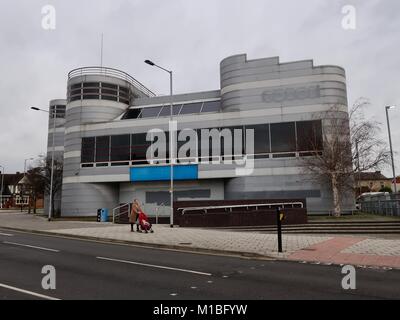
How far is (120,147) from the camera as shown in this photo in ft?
107

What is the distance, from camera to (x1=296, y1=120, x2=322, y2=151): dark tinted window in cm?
2715

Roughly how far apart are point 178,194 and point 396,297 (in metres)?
25.7

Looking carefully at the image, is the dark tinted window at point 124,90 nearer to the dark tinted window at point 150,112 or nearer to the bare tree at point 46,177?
the dark tinted window at point 150,112

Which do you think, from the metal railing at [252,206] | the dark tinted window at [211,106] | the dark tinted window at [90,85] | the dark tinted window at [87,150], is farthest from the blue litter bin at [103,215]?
the dark tinted window at [90,85]

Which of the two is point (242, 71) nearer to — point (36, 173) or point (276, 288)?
point (276, 288)

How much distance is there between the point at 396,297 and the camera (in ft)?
21.8

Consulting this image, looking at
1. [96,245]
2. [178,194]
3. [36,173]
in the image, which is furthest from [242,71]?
[36,173]

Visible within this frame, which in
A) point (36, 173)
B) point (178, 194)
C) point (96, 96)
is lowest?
point (178, 194)

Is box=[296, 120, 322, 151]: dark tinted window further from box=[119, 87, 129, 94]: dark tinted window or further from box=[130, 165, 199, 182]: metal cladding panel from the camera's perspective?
box=[119, 87, 129, 94]: dark tinted window

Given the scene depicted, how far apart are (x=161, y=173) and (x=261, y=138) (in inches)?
356

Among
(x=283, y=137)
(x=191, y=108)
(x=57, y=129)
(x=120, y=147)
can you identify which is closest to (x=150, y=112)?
(x=191, y=108)

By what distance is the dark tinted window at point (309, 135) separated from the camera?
89.1 ft

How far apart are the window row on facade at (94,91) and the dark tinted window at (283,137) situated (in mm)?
16600

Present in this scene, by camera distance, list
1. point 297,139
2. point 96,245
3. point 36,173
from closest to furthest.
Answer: point 96,245 → point 297,139 → point 36,173
